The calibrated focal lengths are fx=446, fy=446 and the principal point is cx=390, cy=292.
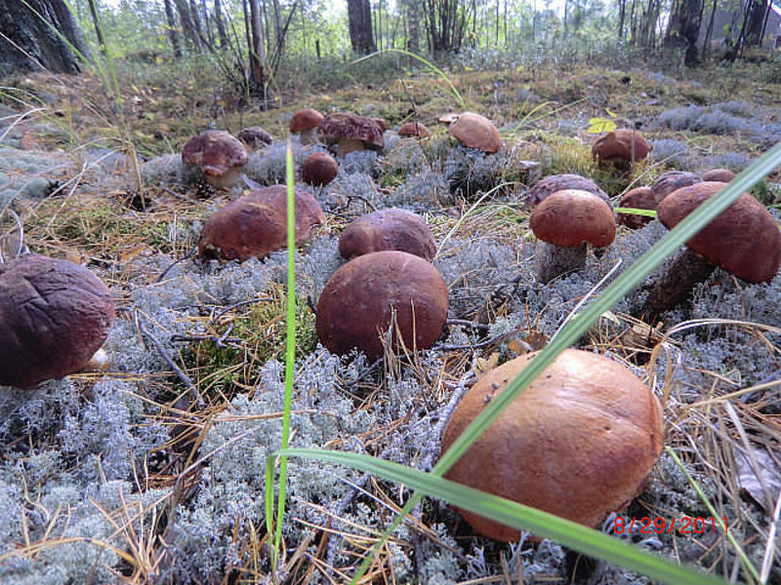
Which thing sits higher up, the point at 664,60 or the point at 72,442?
the point at 664,60

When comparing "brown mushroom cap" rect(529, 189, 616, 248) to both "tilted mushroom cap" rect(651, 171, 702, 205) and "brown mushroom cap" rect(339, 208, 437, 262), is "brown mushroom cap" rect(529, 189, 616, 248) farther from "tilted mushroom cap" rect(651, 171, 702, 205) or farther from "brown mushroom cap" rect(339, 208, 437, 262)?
"tilted mushroom cap" rect(651, 171, 702, 205)

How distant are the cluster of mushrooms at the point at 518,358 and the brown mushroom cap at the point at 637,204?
0.01 metres

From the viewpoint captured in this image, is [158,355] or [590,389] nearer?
[590,389]

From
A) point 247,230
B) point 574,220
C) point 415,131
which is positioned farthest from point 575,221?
point 415,131

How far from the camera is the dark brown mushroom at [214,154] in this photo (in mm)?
3955

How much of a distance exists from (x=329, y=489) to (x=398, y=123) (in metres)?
6.11

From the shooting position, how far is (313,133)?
18.4 ft

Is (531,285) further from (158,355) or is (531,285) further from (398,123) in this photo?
(398,123)

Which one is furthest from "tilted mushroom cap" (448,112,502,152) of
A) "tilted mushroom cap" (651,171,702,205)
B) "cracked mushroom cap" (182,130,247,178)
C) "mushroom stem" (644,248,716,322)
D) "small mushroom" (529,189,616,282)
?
"mushroom stem" (644,248,716,322)

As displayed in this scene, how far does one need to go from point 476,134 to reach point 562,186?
56.5 inches

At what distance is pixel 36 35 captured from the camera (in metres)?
6.46

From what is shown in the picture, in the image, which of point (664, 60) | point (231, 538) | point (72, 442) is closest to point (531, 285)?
point (231, 538)

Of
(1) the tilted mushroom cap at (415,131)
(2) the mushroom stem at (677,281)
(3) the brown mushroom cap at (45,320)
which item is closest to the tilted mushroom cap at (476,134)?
(1) the tilted mushroom cap at (415,131)

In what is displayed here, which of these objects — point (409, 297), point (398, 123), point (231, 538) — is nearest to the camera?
point (231, 538)
